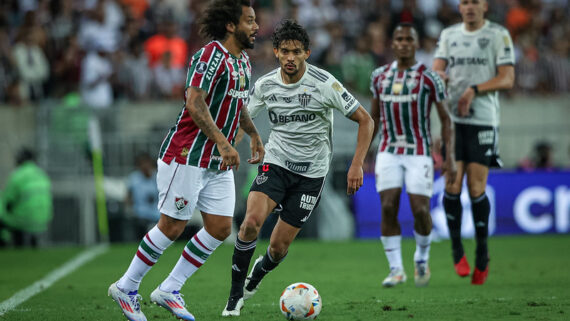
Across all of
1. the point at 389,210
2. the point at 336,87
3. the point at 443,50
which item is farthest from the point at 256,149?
the point at 443,50

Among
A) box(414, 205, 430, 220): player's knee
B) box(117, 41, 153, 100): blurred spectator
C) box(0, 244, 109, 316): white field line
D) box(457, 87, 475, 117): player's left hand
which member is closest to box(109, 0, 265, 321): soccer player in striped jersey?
box(0, 244, 109, 316): white field line

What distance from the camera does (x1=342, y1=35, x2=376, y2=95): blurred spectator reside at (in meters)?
16.6

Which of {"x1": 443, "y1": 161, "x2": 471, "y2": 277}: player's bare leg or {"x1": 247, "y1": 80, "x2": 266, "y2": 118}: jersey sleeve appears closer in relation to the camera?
{"x1": 247, "y1": 80, "x2": 266, "y2": 118}: jersey sleeve

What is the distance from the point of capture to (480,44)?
928cm

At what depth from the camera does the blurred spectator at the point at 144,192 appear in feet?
49.8

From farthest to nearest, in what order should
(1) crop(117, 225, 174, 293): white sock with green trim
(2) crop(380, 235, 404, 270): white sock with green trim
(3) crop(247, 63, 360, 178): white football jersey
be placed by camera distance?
(2) crop(380, 235, 404, 270): white sock with green trim
(3) crop(247, 63, 360, 178): white football jersey
(1) crop(117, 225, 174, 293): white sock with green trim

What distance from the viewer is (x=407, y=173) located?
29.1 ft

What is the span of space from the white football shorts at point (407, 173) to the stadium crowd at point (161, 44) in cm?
765

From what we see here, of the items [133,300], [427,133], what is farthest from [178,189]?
[427,133]

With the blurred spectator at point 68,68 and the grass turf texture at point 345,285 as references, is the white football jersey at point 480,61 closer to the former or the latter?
the grass turf texture at point 345,285

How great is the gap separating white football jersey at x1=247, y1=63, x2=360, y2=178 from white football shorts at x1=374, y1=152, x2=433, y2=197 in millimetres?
1544

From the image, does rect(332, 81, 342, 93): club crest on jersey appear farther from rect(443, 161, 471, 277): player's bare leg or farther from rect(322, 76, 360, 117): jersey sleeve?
rect(443, 161, 471, 277): player's bare leg

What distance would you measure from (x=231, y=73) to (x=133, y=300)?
1.83 metres

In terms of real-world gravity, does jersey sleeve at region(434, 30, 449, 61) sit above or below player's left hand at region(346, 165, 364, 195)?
above
